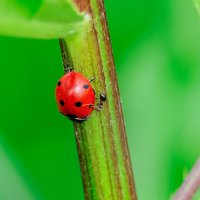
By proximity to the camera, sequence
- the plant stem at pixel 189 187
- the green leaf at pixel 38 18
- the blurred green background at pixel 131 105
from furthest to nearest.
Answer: the blurred green background at pixel 131 105
the plant stem at pixel 189 187
the green leaf at pixel 38 18

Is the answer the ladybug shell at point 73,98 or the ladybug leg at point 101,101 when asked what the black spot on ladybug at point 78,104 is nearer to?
the ladybug shell at point 73,98

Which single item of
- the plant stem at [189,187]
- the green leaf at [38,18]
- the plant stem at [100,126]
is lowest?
the plant stem at [189,187]

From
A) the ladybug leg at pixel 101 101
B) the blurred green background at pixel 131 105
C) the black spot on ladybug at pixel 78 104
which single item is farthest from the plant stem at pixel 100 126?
the blurred green background at pixel 131 105

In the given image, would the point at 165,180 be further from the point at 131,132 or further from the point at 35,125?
the point at 35,125

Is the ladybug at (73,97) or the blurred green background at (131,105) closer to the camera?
the ladybug at (73,97)

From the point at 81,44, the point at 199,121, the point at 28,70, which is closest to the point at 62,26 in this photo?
the point at 81,44

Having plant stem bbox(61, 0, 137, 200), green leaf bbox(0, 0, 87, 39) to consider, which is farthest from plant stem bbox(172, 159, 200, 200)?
green leaf bbox(0, 0, 87, 39)

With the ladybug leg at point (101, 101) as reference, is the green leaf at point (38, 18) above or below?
above

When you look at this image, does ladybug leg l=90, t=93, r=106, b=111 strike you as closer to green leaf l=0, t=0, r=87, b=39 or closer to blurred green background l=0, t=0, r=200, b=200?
green leaf l=0, t=0, r=87, b=39
